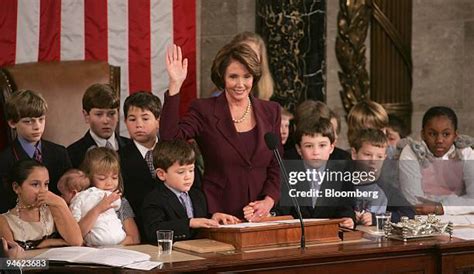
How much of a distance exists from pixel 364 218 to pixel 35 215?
6.66ft

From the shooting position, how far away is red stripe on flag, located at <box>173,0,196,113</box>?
8.46m

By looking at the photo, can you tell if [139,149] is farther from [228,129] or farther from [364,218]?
[364,218]

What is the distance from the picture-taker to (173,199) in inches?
232

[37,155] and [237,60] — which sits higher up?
[237,60]

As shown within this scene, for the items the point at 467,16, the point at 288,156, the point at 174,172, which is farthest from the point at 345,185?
the point at 467,16

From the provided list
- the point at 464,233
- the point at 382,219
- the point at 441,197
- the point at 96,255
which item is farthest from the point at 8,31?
the point at 464,233

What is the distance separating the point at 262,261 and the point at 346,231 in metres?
0.89

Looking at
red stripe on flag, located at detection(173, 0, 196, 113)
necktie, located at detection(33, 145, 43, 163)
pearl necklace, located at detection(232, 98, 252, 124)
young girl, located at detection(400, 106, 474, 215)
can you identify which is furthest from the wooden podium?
red stripe on flag, located at detection(173, 0, 196, 113)

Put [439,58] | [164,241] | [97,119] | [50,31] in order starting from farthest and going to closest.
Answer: [439,58] < [50,31] < [97,119] < [164,241]

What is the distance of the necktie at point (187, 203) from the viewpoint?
597 cm

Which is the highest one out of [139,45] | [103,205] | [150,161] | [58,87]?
[139,45]

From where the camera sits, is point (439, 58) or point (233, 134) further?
point (439, 58)

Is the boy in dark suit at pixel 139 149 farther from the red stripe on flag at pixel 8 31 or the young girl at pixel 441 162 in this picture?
the young girl at pixel 441 162

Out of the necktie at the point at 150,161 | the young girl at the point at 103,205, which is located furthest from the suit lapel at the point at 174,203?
the necktie at the point at 150,161
